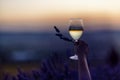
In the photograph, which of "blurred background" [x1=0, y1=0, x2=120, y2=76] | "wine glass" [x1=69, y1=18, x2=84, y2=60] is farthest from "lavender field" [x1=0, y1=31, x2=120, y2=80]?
"wine glass" [x1=69, y1=18, x2=84, y2=60]

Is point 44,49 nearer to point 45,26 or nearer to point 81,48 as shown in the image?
point 45,26

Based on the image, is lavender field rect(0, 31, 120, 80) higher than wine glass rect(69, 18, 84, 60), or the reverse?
wine glass rect(69, 18, 84, 60)

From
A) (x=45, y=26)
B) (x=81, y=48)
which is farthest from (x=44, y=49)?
(x=81, y=48)

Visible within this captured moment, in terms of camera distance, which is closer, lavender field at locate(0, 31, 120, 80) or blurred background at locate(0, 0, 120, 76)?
lavender field at locate(0, 31, 120, 80)

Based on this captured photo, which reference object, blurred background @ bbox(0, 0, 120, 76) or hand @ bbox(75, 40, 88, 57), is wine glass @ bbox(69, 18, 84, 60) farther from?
blurred background @ bbox(0, 0, 120, 76)

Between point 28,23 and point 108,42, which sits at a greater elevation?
point 28,23

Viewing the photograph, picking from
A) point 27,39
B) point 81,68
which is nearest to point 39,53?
point 27,39

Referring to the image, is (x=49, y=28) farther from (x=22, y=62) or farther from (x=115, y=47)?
(x=115, y=47)

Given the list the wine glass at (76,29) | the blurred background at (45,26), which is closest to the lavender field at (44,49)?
the blurred background at (45,26)

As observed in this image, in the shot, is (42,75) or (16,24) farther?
(16,24)
